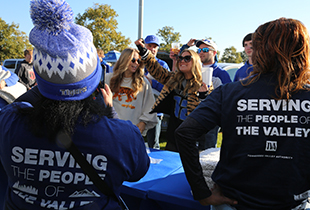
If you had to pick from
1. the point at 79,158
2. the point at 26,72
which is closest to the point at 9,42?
the point at 26,72

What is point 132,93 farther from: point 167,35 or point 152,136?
point 167,35

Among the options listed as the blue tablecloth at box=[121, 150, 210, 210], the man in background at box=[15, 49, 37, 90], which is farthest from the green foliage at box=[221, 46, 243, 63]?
the blue tablecloth at box=[121, 150, 210, 210]

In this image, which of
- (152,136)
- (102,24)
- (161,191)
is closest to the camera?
(161,191)

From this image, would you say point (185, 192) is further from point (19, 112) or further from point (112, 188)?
point (19, 112)

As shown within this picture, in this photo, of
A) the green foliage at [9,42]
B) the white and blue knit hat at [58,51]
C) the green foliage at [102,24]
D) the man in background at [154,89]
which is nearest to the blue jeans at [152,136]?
the man in background at [154,89]

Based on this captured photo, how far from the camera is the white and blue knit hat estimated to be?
3.70ft

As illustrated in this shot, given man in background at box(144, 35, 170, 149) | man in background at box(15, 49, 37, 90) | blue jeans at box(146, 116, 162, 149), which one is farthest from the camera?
man in background at box(15, 49, 37, 90)

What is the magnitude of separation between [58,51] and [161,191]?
122 centimetres

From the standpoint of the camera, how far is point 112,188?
4.11 feet

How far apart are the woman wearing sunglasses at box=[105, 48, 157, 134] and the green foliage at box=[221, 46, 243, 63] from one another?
32.7 m

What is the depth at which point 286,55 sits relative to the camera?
1332 mm

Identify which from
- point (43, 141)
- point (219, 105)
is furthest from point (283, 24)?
point (43, 141)

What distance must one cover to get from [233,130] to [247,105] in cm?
15

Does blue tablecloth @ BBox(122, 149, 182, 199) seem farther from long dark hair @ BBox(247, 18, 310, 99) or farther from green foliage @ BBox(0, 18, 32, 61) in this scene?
green foliage @ BBox(0, 18, 32, 61)
